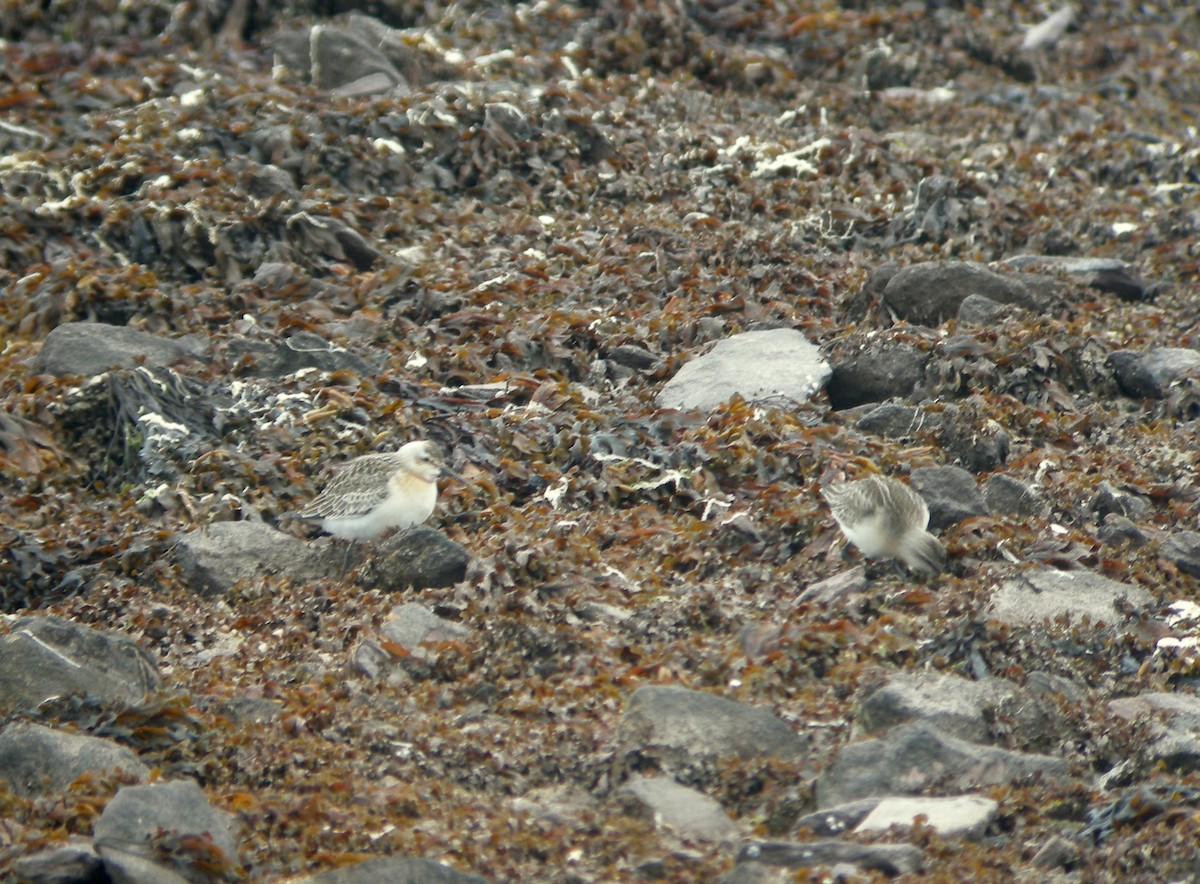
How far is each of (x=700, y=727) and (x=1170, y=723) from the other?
90.2 inches

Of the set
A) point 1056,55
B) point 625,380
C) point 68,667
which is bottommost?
point 1056,55

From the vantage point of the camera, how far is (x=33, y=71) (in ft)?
57.8

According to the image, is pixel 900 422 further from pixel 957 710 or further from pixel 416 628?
pixel 416 628

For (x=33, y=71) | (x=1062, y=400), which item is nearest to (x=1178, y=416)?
(x=1062, y=400)

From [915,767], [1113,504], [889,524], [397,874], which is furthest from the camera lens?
[1113,504]

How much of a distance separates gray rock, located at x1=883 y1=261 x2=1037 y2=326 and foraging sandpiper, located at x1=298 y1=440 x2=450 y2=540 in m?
4.97

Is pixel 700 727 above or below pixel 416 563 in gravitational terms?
above

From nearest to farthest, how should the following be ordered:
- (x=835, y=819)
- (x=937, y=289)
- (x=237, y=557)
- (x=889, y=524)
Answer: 1. (x=835, y=819)
2. (x=889, y=524)
3. (x=237, y=557)
4. (x=937, y=289)

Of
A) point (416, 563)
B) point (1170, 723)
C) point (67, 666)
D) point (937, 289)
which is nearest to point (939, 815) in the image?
point (1170, 723)

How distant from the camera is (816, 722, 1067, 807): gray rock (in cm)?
704

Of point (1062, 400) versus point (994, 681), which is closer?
point (994, 681)

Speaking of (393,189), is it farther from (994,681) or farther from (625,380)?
(994,681)

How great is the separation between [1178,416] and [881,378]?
231cm

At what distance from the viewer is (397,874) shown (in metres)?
6.41
